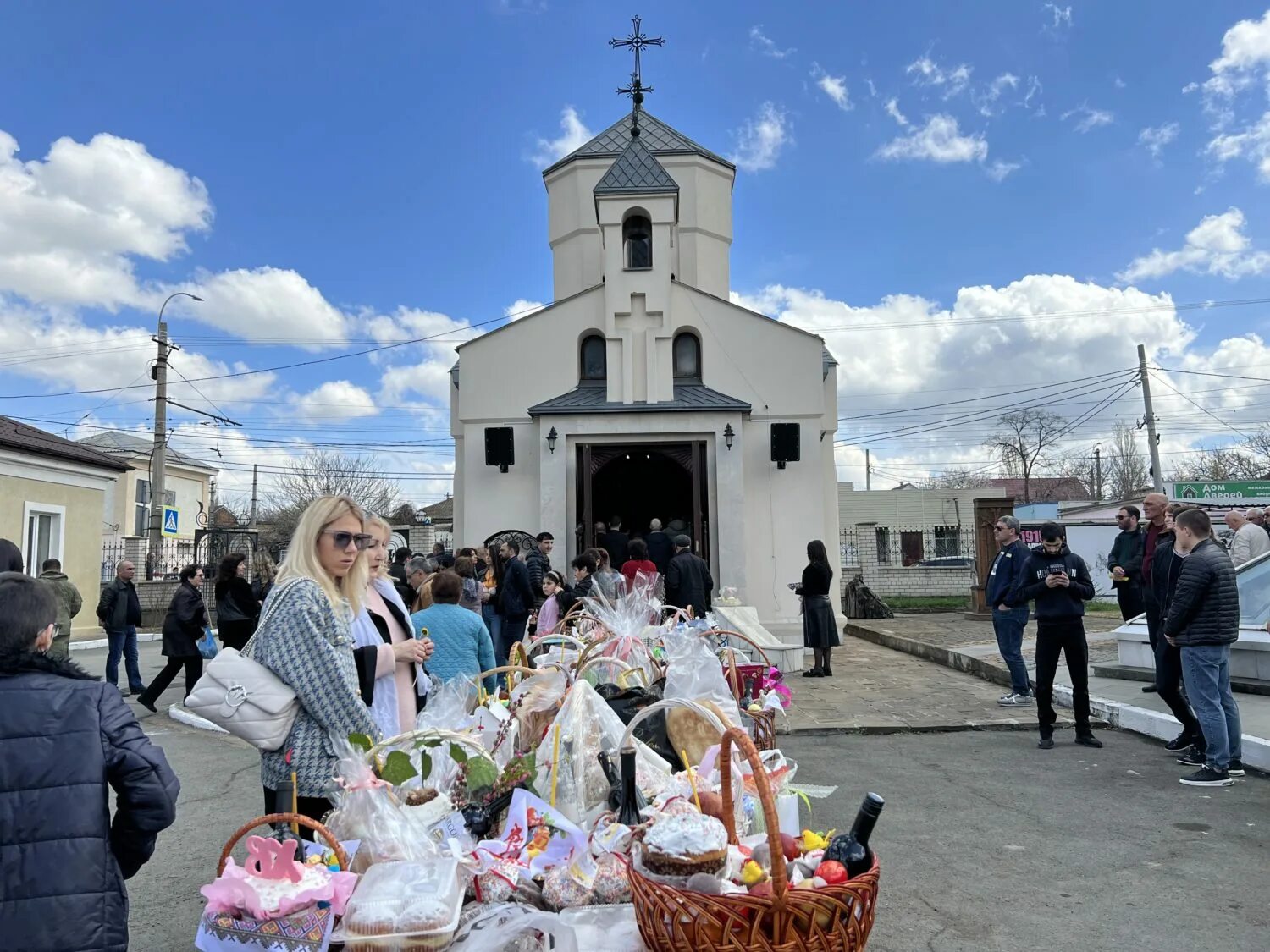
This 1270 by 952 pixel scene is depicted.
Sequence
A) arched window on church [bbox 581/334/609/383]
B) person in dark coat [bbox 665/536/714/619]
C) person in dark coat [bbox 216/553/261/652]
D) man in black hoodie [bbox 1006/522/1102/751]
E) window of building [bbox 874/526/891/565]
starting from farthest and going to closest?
window of building [bbox 874/526/891/565] < arched window on church [bbox 581/334/609/383] < person in dark coat [bbox 665/536/714/619] < person in dark coat [bbox 216/553/261/652] < man in black hoodie [bbox 1006/522/1102/751]

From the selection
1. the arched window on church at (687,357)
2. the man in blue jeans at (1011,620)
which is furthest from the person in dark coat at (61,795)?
the arched window on church at (687,357)

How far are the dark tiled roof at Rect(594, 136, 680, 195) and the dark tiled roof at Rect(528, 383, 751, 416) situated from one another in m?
4.38

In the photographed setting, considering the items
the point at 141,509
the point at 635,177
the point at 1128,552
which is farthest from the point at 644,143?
the point at 141,509

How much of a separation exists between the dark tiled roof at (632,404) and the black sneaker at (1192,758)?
11.5 meters

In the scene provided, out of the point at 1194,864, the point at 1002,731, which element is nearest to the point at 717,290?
the point at 1002,731

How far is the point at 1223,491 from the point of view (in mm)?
34250

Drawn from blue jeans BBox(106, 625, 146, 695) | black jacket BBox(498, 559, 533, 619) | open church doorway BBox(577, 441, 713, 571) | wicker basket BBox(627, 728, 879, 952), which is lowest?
blue jeans BBox(106, 625, 146, 695)

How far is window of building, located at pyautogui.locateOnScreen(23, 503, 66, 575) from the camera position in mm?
17953

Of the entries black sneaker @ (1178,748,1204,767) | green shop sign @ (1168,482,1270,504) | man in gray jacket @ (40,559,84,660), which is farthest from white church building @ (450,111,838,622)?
green shop sign @ (1168,482,1270,504)

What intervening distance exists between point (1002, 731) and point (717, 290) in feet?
52.0

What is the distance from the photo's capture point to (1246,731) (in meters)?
7.06

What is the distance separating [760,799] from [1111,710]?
24.3ft

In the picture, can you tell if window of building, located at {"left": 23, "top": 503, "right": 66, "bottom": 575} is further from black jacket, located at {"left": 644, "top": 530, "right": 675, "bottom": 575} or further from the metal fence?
the metal fence

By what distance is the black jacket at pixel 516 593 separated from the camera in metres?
10.0
